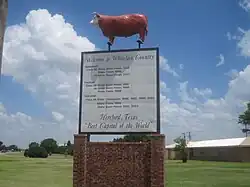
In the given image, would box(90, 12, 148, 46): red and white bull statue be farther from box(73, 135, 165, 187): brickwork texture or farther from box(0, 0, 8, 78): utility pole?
box(0, 0, 8, 78): utility pole

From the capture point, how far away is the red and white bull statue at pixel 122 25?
1367 centimetres

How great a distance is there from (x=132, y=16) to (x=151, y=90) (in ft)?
8.80

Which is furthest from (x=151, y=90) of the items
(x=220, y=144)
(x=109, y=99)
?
(x=220, y=144)

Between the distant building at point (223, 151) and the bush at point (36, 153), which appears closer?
the distant building at point (223, 151)

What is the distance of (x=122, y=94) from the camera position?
520 inches

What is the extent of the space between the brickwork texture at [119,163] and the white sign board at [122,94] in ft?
2.05

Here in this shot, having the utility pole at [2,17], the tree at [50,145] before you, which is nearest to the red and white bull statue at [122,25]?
the utility pole at [2,17]

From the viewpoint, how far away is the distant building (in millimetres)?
65562

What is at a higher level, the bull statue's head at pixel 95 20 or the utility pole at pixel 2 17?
the bull statue's head at pixel 95 20

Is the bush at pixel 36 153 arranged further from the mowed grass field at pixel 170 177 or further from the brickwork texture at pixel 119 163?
the brickwork texture at pixel 119 163

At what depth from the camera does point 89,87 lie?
1355 centimetres

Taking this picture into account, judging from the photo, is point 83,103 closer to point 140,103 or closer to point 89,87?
point 89,87

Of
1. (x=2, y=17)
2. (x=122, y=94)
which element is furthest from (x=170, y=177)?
(x=2, y=17)

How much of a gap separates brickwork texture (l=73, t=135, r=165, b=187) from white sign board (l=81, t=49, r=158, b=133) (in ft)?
2.05
